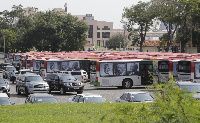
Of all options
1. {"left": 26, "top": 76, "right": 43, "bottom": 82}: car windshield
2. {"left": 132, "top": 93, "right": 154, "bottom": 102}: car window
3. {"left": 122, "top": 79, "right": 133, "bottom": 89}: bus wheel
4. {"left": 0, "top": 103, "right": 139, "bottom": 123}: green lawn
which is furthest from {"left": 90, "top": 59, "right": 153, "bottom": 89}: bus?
{"left": 0, "top": 103, "right": 139, "bottom": 123}: green lawn

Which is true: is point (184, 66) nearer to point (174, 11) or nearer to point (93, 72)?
point (93, 72)

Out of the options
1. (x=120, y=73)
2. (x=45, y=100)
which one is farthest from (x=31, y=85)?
(x=45, y=100)

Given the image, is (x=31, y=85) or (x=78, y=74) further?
(x=78, y=74)

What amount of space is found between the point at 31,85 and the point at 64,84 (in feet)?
9.11

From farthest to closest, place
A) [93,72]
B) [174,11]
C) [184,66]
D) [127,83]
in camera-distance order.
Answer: [174,11] → [93,72] → [127,83] → [184,66]

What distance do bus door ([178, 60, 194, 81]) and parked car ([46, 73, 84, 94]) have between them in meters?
8.72

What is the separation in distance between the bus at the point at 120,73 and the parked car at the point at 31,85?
6.62m

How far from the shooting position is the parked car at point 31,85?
3575cm

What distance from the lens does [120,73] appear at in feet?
138

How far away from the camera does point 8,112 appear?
56.7ft

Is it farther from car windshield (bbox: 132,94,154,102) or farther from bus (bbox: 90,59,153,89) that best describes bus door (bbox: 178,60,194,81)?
car windshield (bbox: 132,94,154,102)

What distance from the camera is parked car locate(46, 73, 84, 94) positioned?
36.9 meters

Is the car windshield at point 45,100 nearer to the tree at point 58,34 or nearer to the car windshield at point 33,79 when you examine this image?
the car windshield at point 33,79

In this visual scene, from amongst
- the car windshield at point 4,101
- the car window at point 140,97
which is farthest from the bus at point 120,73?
the car windshield at point 4,101
